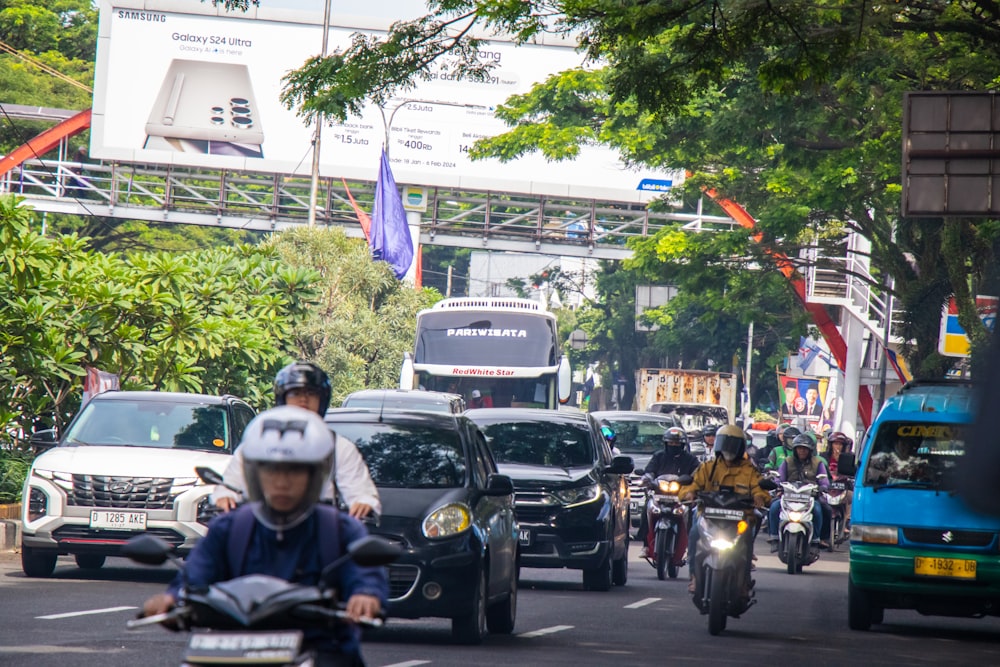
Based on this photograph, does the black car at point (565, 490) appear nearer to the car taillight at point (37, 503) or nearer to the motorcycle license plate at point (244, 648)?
the car taillight at point (37, 503)

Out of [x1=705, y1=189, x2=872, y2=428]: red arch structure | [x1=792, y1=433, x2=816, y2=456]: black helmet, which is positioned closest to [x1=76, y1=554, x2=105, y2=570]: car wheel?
→ [x1=792, y1=433, x2=816, y2=456]: black helmet

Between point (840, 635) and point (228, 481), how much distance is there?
8.27 meters

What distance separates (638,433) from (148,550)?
23.4 metres

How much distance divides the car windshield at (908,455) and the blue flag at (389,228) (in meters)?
27.1

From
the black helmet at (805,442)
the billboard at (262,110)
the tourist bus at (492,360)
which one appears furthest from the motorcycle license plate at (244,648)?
the billboard at (262,110)

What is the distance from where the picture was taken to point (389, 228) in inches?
1640

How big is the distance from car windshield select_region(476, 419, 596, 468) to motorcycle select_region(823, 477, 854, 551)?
6.02m

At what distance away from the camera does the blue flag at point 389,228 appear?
135 ft

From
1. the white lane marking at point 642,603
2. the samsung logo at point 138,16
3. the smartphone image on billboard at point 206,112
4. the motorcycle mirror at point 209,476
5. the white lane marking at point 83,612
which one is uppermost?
the samsung logo at point 138,16

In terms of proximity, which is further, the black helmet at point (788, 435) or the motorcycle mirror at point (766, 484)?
the black helmet at point (788, 435)

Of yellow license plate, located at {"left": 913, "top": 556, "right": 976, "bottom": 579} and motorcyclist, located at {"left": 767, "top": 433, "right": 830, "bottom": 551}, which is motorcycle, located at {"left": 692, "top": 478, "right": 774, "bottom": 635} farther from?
motorcyclist, located at {"left": 767, "top": 433, "right": 830, "bottom": 551}

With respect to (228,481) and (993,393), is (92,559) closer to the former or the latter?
(228,481)

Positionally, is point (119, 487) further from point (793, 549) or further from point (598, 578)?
point (793, 549)

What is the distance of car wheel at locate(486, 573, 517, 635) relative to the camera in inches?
479
